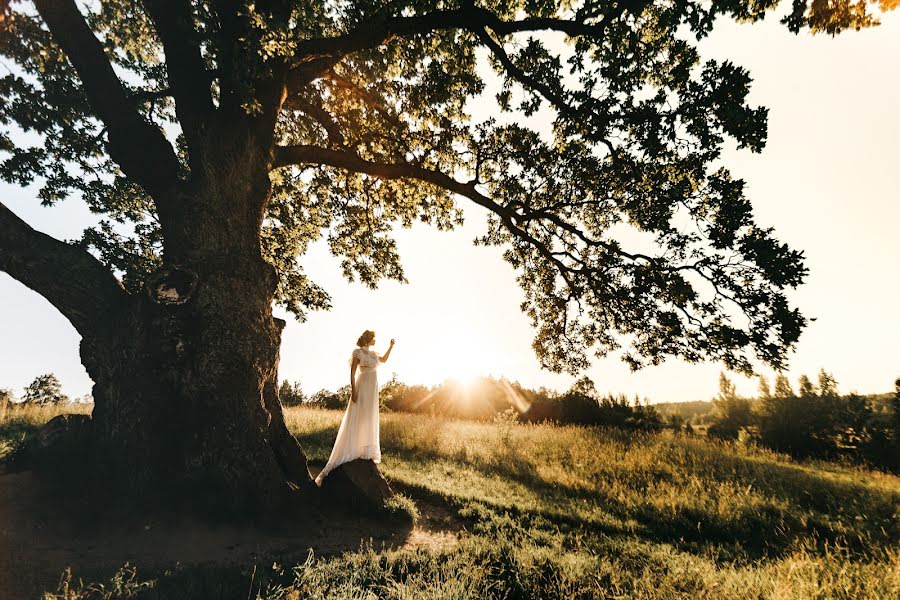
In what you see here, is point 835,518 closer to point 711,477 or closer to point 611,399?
point 711,477

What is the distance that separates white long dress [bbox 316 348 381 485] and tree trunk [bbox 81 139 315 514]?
965 millimetres

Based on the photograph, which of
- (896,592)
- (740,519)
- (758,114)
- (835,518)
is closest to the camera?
(896,592)

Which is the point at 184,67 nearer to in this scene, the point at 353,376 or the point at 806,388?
the point at 353,376

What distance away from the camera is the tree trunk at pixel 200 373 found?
576 cm

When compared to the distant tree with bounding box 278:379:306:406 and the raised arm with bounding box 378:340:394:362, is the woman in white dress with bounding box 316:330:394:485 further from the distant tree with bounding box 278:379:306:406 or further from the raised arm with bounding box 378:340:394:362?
the distant tree with bounding box 278:379:306:406

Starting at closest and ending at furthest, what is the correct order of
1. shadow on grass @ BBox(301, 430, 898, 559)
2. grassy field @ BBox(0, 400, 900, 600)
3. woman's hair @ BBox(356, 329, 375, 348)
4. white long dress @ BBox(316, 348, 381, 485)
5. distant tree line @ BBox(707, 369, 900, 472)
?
grassy field @ BBox(0, 400, 900, 600) → shadow on grass @ BBox(301, 430, 898, 559) → white long dress @ BBox(316, 348, 381, 485) → woman's hair @ BBox(356, 329, 375, 348) → distant tree line @ BBox(707, 369, 900, 472)

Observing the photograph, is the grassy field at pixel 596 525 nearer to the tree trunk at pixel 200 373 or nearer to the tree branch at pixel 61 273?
the tree trunk at pixel 200 373

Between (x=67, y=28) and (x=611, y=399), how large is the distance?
88.1 ft

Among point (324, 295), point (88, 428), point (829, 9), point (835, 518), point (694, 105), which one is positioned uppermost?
point (829, 9)

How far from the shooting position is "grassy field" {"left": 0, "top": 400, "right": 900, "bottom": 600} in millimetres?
4070

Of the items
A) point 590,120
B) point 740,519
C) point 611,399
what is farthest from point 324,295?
point 611,399

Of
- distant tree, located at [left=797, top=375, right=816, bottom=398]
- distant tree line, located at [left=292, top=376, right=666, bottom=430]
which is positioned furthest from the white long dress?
distant tree, located at [left=797, top=375, right=816, bottom=398]

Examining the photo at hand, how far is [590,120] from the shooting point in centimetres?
671

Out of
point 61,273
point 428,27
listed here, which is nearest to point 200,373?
point 61,273
